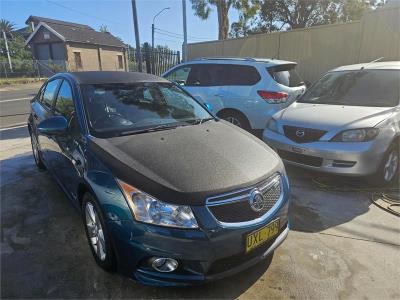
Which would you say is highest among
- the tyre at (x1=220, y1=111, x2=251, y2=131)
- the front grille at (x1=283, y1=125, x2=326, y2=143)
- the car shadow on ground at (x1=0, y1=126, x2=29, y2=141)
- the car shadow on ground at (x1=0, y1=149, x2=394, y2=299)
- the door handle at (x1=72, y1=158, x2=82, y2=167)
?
the door handle at (x1=72, y1=158, x2=82, y2=167)

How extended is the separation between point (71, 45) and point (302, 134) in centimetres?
3671

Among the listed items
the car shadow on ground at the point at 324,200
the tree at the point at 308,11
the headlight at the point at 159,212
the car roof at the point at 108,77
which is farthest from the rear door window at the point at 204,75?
the tree at the point at 308,11

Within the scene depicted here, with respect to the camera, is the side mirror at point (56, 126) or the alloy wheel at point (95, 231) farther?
the side mirror at point (56, 126)

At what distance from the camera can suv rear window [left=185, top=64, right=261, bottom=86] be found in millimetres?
6402

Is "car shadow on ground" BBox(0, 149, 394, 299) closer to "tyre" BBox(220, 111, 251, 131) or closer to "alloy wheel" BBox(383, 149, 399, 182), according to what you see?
"alloy wheel" BBox(383, 149, 399, 182)

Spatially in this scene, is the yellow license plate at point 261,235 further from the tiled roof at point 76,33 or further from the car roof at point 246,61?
the tiled roof at point 76,33

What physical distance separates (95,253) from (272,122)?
3348mm

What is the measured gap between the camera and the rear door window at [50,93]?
13.9ft

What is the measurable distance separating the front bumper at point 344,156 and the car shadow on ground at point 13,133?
6.79 m

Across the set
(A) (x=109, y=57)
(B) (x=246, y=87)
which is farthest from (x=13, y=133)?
(A) (x=109, y=57)

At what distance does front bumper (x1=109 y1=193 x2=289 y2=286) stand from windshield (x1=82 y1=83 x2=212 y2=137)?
3.53 feet

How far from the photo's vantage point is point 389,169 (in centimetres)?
450

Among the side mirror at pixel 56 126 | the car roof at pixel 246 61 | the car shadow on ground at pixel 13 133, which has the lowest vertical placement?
the car shadow on ground at pixel 13 133

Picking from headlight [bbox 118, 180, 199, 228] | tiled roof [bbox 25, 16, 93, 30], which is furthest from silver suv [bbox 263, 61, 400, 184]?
tiled roof [bbox 25, 16, 93, 30]
